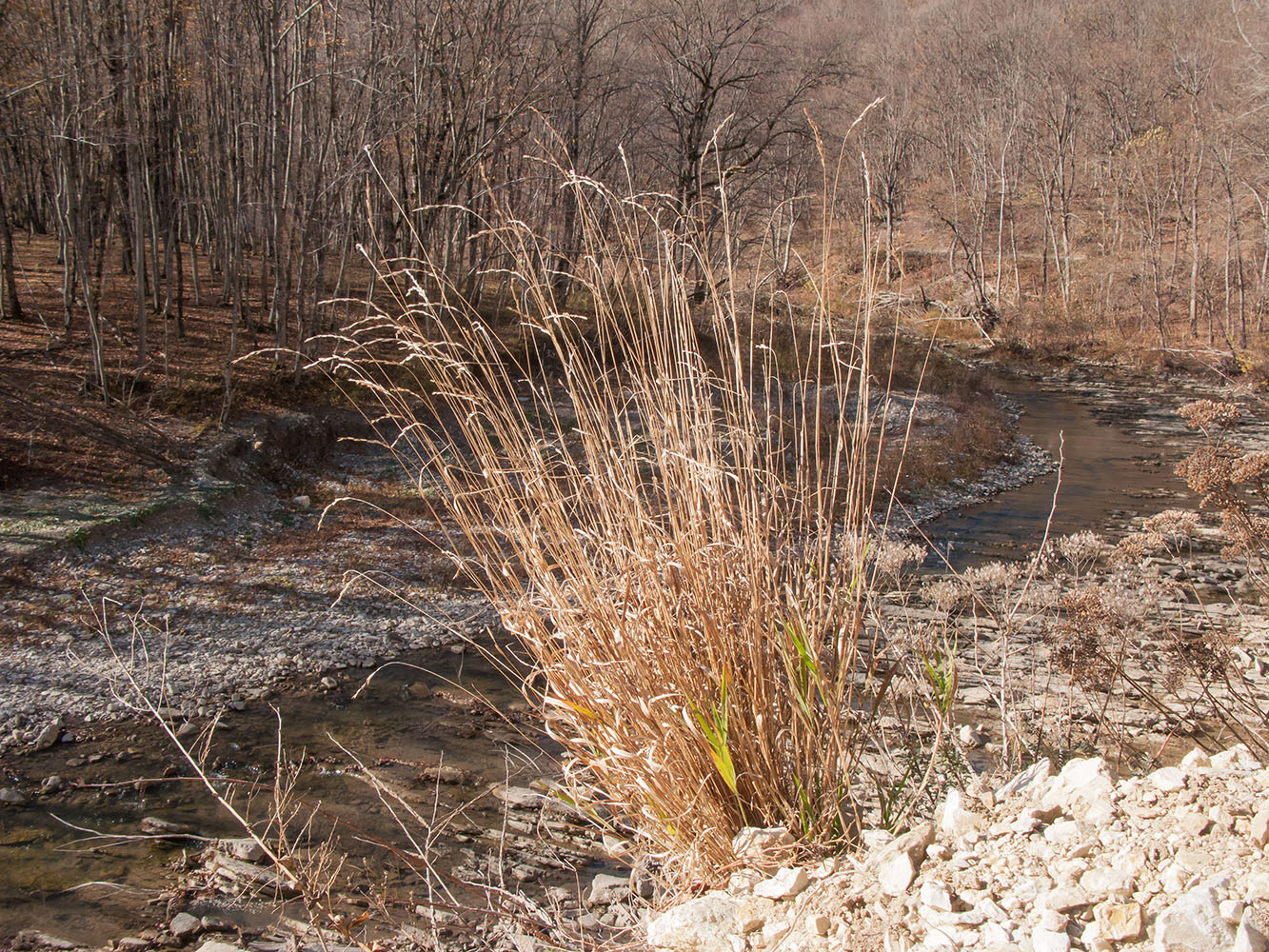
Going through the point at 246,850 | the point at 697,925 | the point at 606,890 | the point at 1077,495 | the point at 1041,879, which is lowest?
the point at 1077,495

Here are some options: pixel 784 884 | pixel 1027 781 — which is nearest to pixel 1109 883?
pixel 1027 781

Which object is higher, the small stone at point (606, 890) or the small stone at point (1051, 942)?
the small stone at point (1051, 942)

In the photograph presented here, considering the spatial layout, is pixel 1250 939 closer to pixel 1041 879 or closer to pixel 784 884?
pixel 1041 879

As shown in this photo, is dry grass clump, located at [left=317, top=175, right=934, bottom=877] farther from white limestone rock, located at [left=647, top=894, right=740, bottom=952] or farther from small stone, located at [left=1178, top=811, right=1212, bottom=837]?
small stone, located at [left=1178, top=811, right=1212, bottom=837]

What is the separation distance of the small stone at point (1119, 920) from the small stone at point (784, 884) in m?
0.72

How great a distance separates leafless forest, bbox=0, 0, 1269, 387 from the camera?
960 cm

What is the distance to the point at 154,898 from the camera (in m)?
3.81

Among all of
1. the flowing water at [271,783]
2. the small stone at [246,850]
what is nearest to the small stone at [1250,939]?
the flowing water at [271,783]

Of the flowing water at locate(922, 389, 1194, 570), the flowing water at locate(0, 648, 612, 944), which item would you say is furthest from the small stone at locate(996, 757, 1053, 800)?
the flowing water at locate(922, 389, 1194, 570)

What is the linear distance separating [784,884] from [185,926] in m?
2.71

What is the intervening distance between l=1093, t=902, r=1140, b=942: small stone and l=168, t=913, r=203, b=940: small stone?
3.39 m

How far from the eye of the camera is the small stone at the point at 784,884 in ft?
7.38

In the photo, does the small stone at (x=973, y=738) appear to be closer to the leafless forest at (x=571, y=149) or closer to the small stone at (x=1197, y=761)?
the small stone at (x=1197, y=761)

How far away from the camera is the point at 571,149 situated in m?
16.7
